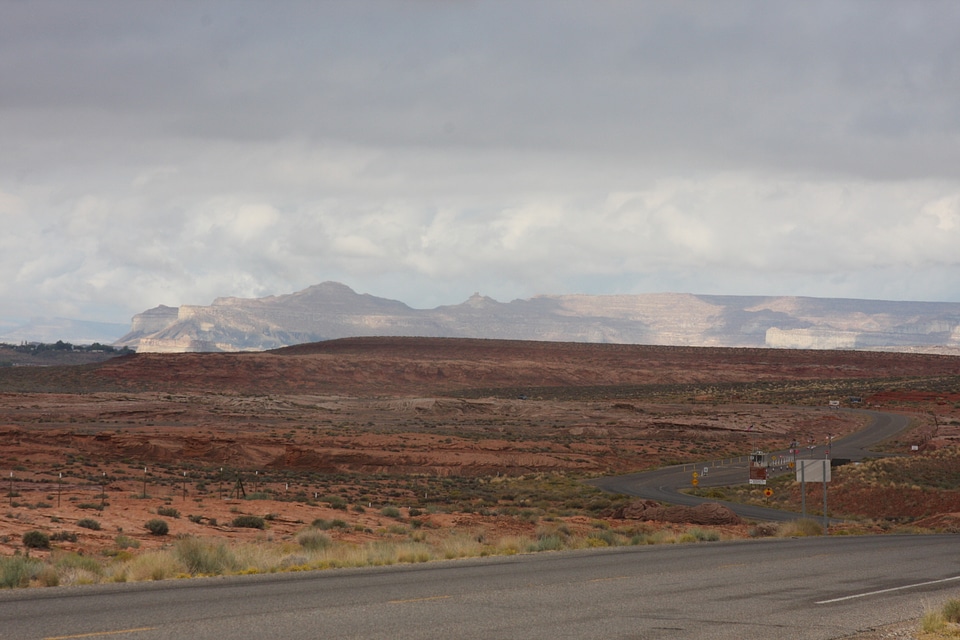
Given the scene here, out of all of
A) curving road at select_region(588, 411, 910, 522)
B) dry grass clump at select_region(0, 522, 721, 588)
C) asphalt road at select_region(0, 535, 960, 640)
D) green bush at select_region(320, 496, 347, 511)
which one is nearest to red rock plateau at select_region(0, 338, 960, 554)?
green bush at select_region(320, 496, 347, 511)

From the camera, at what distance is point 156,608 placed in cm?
1316

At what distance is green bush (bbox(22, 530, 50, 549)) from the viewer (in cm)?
2216

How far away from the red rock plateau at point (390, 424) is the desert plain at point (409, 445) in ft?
0.91

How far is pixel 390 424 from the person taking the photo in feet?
284

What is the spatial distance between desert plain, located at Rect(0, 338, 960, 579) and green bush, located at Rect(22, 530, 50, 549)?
424 millimetres

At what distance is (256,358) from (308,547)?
132986 mm

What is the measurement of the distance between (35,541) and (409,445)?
44.8 meters

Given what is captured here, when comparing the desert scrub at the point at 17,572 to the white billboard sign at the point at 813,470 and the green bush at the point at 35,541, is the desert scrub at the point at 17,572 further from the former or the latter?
the white billboard sign at the point at 813,470

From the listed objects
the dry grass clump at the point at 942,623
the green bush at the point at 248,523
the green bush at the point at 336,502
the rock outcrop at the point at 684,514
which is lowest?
the rock outcrop at the point at 684,514

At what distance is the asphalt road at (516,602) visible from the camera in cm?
1206

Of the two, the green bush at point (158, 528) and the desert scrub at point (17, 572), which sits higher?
the desert scrub at point (17, 572)

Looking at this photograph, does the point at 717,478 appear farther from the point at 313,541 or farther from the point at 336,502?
the point at 313,541

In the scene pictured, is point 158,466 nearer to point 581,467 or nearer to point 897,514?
point 581,467

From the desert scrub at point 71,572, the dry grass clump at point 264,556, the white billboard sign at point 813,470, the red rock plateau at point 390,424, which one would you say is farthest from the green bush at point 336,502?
the desert scrub at point 71,572
